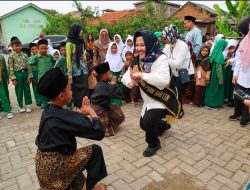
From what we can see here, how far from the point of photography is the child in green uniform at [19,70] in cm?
548

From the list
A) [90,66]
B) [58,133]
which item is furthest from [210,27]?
[58,133]

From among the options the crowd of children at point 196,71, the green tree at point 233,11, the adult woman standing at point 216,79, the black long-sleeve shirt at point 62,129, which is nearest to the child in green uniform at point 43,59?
the crowd of children at point 196,71

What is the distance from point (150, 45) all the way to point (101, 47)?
3.83 metres

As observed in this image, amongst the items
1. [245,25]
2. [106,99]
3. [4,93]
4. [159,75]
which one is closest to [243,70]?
[245,25]

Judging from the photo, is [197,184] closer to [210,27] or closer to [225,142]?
[225,142]

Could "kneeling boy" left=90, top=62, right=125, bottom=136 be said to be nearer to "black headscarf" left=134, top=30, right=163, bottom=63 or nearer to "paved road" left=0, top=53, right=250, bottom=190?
"paved road" left=0, top=53, right=250, bottom=190

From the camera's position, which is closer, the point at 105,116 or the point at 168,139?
the point at 168,139

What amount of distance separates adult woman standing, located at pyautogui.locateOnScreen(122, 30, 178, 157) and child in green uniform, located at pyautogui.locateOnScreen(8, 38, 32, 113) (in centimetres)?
336

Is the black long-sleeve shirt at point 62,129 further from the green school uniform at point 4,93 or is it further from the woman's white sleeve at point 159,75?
the green school uniform at point 4,93

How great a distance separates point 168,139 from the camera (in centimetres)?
401

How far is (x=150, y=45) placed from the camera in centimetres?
312

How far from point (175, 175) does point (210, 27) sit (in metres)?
25.6

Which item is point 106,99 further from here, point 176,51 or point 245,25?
point 245,25

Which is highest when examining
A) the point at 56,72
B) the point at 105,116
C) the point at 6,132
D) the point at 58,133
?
the point at 56,72
